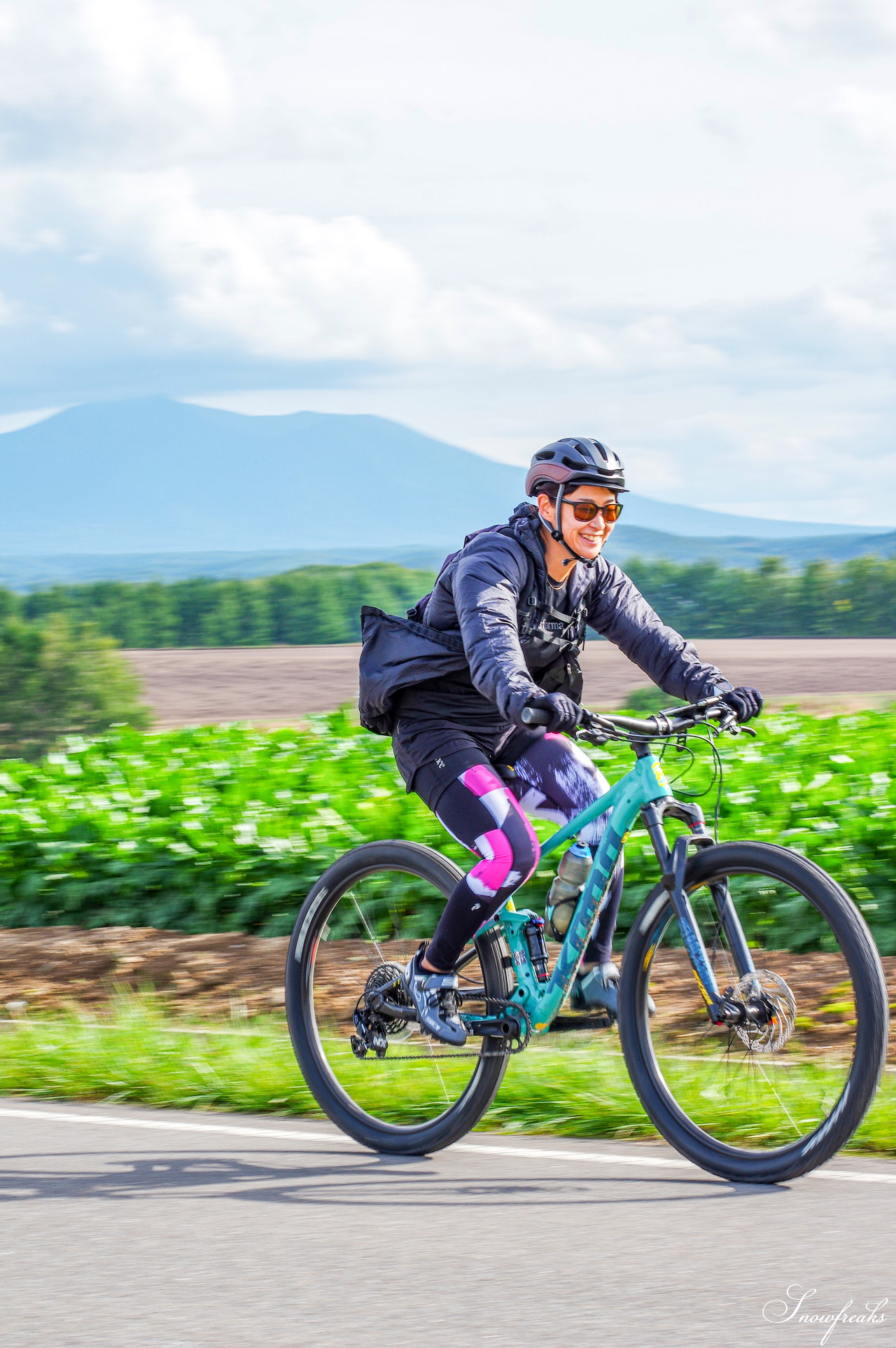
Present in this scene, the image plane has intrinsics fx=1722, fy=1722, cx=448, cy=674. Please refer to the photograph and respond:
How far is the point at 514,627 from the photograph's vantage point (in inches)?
180

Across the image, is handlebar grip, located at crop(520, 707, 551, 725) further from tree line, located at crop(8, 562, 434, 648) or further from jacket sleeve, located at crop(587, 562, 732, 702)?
tree line, located at crop(8, 562, 434, 648)

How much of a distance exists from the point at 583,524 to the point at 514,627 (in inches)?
14.7

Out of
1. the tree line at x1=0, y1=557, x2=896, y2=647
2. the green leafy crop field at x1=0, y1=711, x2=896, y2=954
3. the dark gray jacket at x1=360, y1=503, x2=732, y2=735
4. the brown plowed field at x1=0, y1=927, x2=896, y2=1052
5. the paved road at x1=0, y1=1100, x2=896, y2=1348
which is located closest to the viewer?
the paved road at x1=0, y1=1100, x2=896, y2=1348

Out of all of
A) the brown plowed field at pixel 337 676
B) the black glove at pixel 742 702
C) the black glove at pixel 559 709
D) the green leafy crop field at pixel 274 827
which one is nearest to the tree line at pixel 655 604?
the brown plowed field at pixel 337 676

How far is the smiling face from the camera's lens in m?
4.72

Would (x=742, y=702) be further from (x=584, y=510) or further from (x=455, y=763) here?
(x=455, y=763)

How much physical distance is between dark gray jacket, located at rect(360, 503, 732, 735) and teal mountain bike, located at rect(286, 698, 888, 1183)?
302 millimetres

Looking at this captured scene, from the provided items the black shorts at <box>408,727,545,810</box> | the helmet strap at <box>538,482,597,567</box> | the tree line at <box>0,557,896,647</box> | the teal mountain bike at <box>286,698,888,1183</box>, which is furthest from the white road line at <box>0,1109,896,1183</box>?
the tree line at <box>0,557,896,647</box>

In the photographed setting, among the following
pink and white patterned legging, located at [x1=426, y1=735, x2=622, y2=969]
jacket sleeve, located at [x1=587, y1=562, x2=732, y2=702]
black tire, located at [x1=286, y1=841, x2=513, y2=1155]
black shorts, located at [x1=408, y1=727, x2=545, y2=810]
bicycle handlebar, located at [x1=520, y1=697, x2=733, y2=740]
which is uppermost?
jacket sleeve, located at [x1=587, y1=562, x2=732, y2=702]

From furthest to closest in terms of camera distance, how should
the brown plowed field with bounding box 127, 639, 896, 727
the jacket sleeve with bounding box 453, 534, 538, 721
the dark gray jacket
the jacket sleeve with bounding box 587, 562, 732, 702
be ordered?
the brown plowed field with bounding box 127, 639, 896, 727 → the jacket sleeve with bounding box 587, 562, 732, 702 → the dark gray jacket → the jacket sleeve with bounding box 453, 534, 538, 721

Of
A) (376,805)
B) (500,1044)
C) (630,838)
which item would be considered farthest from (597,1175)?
(376,805)

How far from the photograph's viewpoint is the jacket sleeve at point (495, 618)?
14.5 ft

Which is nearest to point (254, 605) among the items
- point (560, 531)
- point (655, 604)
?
point (655, 604)

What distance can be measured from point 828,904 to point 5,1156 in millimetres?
2424
